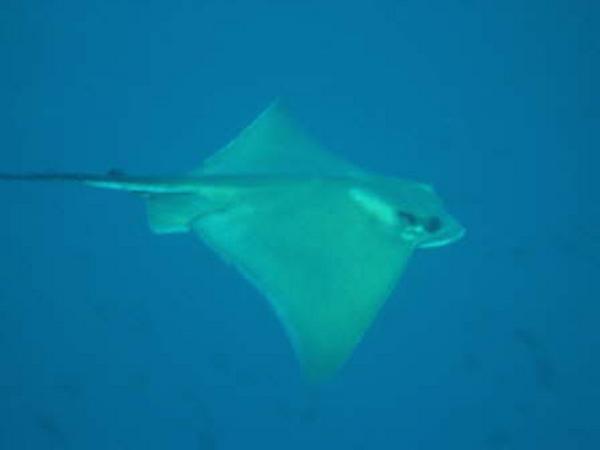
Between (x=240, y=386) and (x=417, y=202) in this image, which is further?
(x=240, y=386)

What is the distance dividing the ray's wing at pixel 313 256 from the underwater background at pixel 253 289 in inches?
113

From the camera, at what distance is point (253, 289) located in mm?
5855

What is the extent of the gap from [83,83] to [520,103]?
155 inches

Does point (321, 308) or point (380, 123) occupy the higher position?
point (380, 123)

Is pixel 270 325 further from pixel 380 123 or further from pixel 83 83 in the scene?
pixel 83 83

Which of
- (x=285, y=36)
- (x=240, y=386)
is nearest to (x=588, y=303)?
→ (x=240, y=386)

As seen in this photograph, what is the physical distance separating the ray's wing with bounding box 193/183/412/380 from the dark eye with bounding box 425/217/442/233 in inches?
4.8

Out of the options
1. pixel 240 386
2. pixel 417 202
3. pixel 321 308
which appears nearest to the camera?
pixel 321 308

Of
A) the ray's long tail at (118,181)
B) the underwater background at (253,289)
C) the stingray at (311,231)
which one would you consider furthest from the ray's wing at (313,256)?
the underwater background at (253,289)

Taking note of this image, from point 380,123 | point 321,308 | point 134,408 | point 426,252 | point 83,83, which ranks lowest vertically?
point 134,408

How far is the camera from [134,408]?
5773mm

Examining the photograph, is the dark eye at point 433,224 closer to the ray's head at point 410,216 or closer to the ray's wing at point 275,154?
the ray's head at point 410,216

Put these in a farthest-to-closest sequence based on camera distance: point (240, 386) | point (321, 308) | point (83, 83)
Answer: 1. point (83, 83)
2. point (240, 386)
3. point (321, 308)

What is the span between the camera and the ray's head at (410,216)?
119 inches
